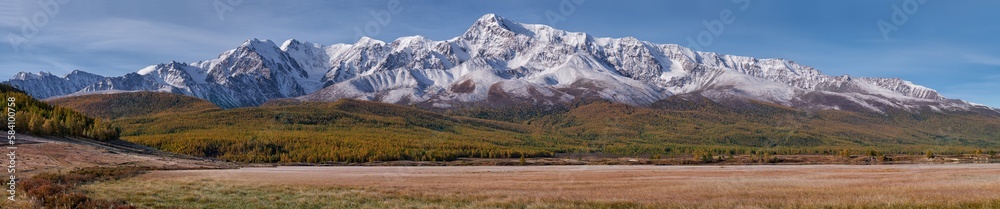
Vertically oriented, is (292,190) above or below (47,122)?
below

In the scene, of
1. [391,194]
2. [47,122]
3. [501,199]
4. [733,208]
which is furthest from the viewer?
[47,122]

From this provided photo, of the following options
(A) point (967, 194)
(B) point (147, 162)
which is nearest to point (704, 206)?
(A) point (967, 194)

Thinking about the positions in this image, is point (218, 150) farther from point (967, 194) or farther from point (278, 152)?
point (967, 194)

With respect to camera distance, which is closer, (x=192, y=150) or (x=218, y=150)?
(x=192, y=150)

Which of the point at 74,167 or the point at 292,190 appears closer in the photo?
the point at 292,190

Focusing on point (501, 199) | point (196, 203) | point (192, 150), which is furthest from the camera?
point (192, 150)

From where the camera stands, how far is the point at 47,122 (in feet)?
256

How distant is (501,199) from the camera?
111ft

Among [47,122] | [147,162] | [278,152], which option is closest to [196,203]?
[147,162]

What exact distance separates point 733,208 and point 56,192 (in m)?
31.5

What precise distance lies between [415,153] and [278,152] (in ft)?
127

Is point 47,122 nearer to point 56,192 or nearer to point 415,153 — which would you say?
point 56,192

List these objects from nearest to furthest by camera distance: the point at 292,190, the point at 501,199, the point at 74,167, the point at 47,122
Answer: the point at 501,199 → the point at 292,190 → the point at 74,167 → the point at 47,122

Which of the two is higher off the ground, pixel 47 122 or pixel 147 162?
pixel 47 122
